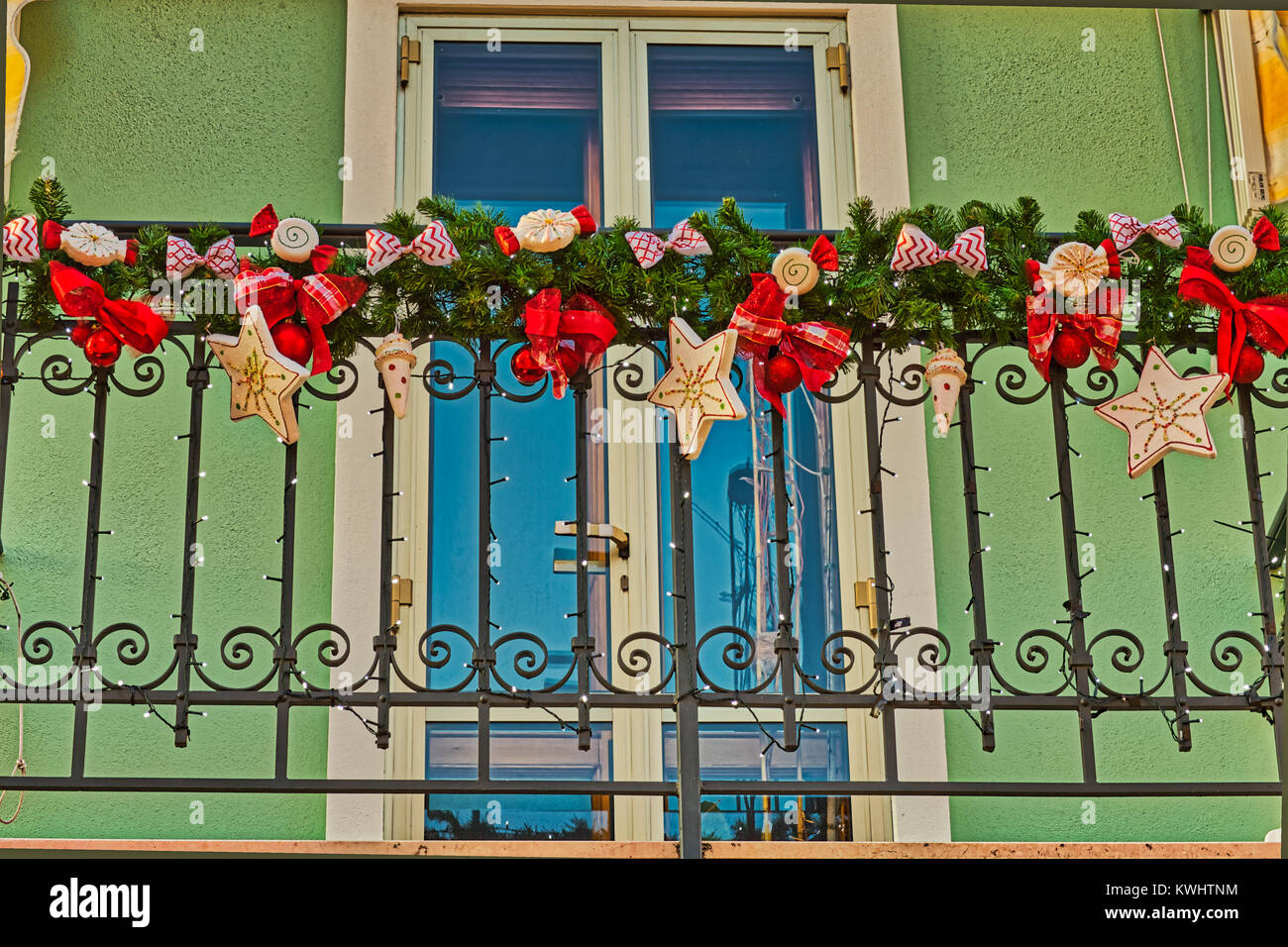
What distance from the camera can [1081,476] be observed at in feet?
18.0

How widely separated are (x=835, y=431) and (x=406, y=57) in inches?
78.8

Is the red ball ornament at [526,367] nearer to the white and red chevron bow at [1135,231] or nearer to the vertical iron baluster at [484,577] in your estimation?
the vertical iron baluster at [484,577]

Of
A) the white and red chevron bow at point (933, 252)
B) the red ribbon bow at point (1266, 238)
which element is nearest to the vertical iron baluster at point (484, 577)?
the white and red chevron bow at point (933, 252)

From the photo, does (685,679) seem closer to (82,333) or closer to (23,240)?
(82,333)

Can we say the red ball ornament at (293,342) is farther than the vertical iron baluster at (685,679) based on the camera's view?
Yes

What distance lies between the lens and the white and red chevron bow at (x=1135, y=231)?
402 centimetres

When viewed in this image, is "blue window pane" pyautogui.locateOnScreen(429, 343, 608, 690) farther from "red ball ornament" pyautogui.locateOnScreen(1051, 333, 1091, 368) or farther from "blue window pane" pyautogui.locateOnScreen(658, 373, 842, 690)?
"red ball ornament" pyautogui.locateOnScreen(1051, 333, 1091, 368)

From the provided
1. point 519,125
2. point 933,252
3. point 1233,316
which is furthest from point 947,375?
point 519,125

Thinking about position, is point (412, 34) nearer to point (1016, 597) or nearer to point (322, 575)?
point (322, 575)

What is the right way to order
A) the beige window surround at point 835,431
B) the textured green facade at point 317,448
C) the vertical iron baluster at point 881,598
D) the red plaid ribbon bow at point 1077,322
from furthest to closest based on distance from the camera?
the textured green facade at point 317,448 → the beige window surround at point 835,431 → the red plaid ribbon bow at point 1077,322 → the vertical iron baluster at point 881,598

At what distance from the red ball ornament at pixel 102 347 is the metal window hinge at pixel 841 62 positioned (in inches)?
116

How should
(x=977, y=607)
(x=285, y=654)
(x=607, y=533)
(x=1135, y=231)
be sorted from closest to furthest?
(x=285, y=654) → (x=977, y=607) → (x=1135, y=231) → (x=607, y=533)

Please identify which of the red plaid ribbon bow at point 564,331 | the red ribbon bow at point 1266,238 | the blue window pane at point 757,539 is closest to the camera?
the red plaid ribbon bow at point 564,331
